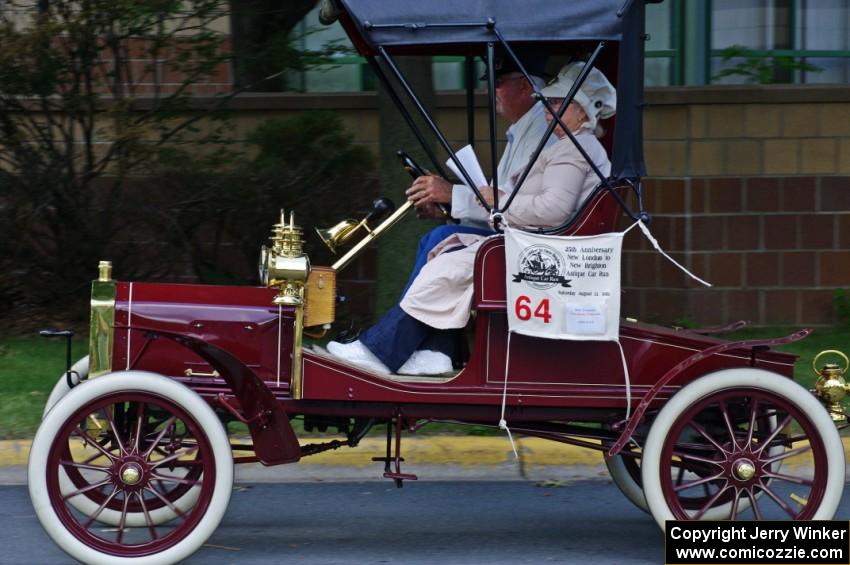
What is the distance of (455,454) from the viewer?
5.98m

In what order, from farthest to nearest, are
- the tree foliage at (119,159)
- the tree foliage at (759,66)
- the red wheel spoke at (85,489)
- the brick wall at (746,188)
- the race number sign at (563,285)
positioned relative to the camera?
the tree foliage at (759,66) → the brick wall at (746,188) → the tree foliage at (119,159) → the race number sign at (563,285) → the red wheel spoke at (85,489)

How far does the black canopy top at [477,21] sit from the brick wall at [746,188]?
426 centimetres

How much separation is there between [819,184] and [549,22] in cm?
470

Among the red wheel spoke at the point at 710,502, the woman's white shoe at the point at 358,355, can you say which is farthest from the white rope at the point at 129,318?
→ the red wheel spoke at the point at 710,502

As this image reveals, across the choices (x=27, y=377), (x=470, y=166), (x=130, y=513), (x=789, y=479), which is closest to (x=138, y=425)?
Answer: (x=130, y=513)

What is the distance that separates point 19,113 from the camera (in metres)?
7.85

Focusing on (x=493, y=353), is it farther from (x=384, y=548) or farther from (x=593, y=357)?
(x=384, y=548)

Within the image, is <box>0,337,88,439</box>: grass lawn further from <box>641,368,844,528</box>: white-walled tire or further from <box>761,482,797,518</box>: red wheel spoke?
<box>761,482,797,518</box>: red wheel spoke

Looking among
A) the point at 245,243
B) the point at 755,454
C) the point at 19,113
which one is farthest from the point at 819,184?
the point at 19,113

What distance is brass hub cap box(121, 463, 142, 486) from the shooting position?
169 inches

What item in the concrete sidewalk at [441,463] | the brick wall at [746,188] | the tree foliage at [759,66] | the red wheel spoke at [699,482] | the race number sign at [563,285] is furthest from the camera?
the tree foliage at [759,66]

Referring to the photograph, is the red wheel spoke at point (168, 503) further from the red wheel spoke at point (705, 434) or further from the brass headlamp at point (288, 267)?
the red wheel spoke at point (705, 434)

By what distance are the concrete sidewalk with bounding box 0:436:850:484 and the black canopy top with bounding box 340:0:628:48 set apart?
2.26 meters

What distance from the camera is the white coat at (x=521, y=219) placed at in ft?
14.9
